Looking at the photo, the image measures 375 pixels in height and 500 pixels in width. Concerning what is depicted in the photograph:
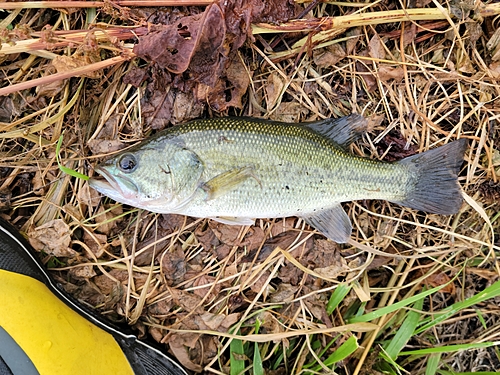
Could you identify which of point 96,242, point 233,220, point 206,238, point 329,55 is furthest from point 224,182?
point 329,55

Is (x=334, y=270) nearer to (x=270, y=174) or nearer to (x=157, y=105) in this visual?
(x=270, y=174)

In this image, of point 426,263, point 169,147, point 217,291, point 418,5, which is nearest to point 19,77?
point 169,147

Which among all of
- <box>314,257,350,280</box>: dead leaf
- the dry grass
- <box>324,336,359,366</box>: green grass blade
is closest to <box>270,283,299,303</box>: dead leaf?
the dry grass

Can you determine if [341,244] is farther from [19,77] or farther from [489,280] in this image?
[19,77]

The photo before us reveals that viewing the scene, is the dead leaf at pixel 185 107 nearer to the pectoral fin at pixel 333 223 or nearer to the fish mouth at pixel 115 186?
the fish mouth at pixel 115 186

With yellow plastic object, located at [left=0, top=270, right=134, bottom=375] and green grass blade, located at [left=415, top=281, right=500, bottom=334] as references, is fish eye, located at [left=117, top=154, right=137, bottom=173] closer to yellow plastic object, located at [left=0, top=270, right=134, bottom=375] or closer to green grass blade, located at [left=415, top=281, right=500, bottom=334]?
yellow plastic object, located at [left=0, top=270, right=134, bottom=375]

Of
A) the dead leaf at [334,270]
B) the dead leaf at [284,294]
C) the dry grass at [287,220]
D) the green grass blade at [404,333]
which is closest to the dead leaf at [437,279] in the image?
the dry grass at [287,220]

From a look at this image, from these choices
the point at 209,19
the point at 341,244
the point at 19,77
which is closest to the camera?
the point at 209,19
